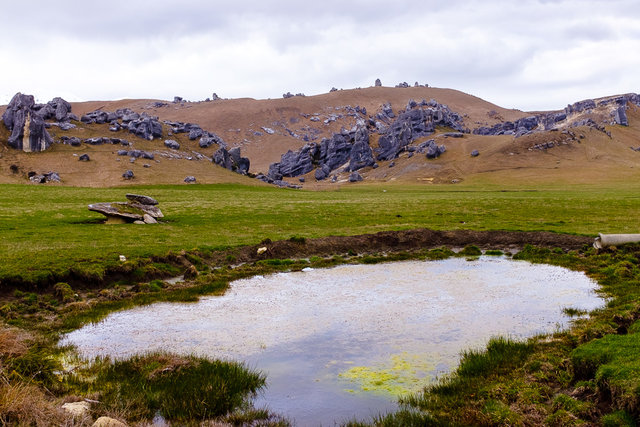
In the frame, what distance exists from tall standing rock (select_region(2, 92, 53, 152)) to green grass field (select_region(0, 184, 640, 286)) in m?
52.1

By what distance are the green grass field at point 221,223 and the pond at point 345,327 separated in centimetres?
892

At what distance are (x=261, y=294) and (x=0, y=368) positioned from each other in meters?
12.6

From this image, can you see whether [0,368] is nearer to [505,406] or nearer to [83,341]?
[83,341]

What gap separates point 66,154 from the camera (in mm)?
112812

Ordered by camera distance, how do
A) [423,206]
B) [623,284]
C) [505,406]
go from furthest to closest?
[423,206] < [623,284] < [505,406]

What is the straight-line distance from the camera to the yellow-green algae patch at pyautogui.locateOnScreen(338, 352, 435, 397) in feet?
37.5

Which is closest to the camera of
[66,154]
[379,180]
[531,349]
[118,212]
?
[531,349]

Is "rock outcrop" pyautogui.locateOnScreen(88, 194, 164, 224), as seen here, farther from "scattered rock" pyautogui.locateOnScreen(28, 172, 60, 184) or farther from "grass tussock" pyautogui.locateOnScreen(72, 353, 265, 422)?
"scattered rock" pyautogui.locateOnScreen(28, 172, 60, 184)

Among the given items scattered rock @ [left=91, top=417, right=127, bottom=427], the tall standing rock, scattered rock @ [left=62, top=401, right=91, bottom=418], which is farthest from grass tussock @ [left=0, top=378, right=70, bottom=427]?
the tall standing rock


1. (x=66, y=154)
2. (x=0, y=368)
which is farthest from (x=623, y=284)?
(x=66, y=154)

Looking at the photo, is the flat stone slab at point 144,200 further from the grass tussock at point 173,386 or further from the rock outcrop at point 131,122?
the rock outcrop at point 131,122

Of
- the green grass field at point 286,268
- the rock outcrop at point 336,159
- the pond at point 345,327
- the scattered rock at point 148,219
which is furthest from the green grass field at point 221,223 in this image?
the rock outcrop at point 336,159

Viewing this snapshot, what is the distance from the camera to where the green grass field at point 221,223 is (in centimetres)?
2792

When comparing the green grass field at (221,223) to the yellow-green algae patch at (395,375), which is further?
the green grass field at (221,223)
